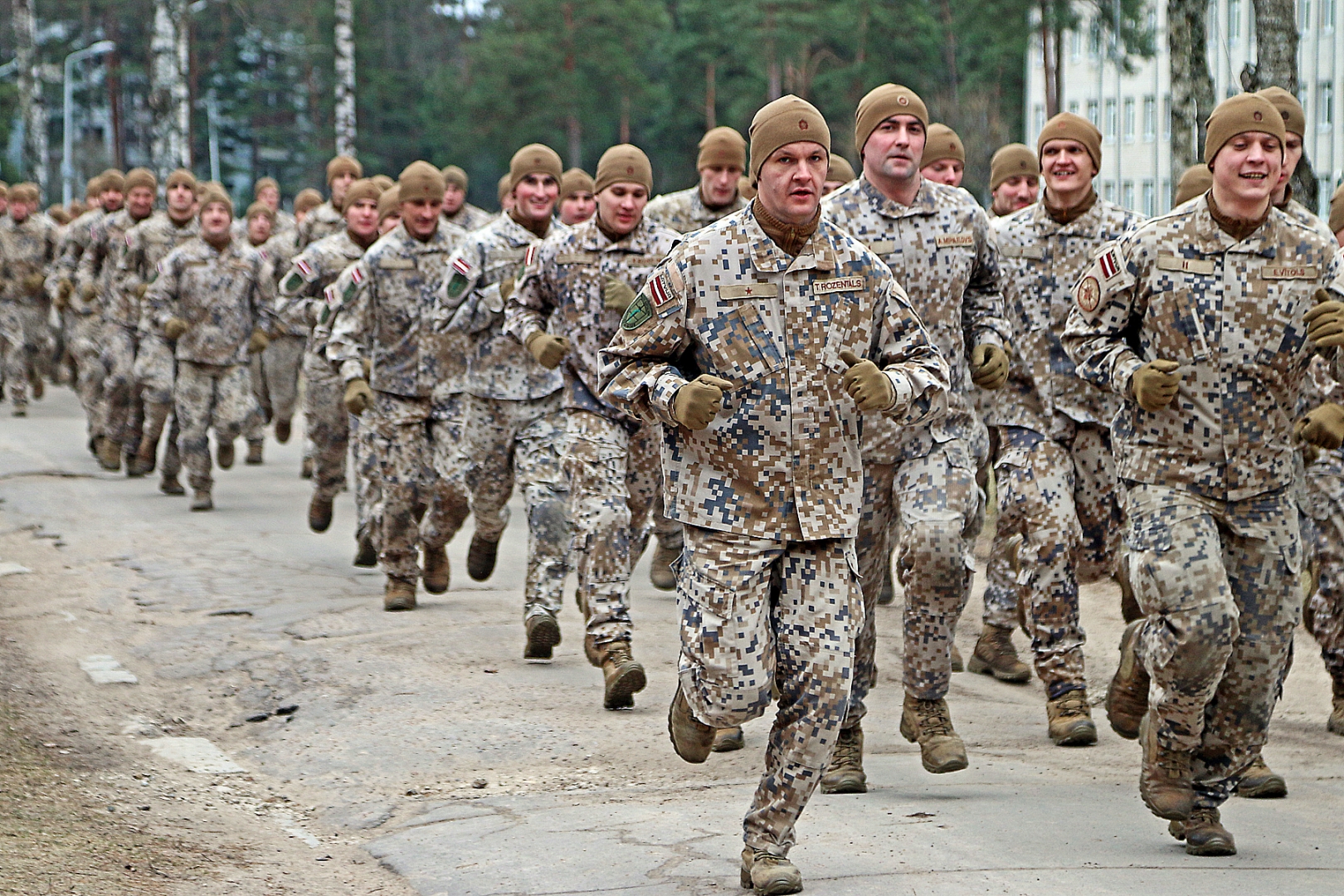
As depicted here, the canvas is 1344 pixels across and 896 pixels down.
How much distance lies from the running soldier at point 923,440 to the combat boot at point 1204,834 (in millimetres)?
1043

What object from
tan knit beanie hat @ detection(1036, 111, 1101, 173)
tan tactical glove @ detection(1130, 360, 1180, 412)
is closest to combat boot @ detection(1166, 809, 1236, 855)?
tan tactical glove @ detection(1130, 360, 1180, 412)

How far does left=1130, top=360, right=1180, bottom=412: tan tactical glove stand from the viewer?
627cm

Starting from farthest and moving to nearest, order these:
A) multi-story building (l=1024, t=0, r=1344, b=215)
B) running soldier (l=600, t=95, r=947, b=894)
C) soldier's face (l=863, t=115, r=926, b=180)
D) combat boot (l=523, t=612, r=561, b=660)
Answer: multi-story building (l=1024, t=0, r=1344, b=215) → combat boot (l=523, t=612, r=561, b=660) → soldier's face (l=863, t=115, r=926, b=180) → running soldier (l=600, t=95, r=947, b=894)

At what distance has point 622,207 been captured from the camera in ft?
29.8

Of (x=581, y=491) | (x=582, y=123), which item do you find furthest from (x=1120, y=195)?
(x=581, y=491)

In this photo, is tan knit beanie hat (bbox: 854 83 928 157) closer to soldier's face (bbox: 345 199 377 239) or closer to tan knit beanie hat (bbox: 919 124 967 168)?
tan knit beanie hat (bbox: 919 124 967 168)

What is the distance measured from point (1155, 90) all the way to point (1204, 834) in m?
49.7

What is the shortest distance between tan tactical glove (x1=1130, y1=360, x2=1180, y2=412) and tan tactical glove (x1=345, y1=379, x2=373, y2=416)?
5.19m

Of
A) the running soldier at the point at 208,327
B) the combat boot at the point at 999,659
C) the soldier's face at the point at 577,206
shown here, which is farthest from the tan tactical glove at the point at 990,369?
the running soldier at the point at 208,327

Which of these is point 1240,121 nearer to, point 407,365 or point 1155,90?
point 407,365

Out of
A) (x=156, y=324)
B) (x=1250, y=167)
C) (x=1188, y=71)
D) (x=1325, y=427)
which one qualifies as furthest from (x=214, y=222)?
(x=1325, y=427)

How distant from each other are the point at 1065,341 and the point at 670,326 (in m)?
1.73

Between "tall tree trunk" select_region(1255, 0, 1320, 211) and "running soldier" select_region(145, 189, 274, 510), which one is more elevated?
"tall tree trunk" select_region(1255, 0, 1320, 211)

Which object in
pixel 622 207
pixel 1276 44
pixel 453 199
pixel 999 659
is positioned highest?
pixel 1276 44
